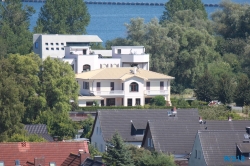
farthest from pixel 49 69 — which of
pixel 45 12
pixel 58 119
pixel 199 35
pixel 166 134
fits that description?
pixel 45 12

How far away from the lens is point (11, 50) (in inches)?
3452

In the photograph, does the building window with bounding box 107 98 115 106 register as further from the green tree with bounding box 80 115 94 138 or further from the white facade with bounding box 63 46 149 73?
the green tree with bounding box 80 115 94 138

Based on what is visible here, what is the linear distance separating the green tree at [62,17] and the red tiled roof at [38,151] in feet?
221

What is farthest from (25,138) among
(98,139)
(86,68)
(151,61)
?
(151,61)

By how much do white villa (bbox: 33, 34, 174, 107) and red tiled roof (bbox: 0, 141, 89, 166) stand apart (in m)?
29.0

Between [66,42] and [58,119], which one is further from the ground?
[66,42]

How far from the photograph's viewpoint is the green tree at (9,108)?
4422 centimetres

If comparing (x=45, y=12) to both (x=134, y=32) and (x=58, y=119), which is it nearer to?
(x=134, y=32)

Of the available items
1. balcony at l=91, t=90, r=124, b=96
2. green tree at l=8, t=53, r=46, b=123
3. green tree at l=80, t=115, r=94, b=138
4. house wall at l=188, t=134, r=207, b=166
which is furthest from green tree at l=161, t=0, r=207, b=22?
house wall at l=188, t=134, r=207, b=166

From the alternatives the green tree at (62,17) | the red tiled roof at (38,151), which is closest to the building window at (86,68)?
the green tree at (62,17)

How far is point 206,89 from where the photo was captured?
212ft

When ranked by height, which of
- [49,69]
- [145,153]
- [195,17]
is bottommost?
[145,153]

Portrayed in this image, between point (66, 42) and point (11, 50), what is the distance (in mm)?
8654

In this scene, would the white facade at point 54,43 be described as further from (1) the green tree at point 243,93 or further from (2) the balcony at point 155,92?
(1) the green tree at point 243,93
